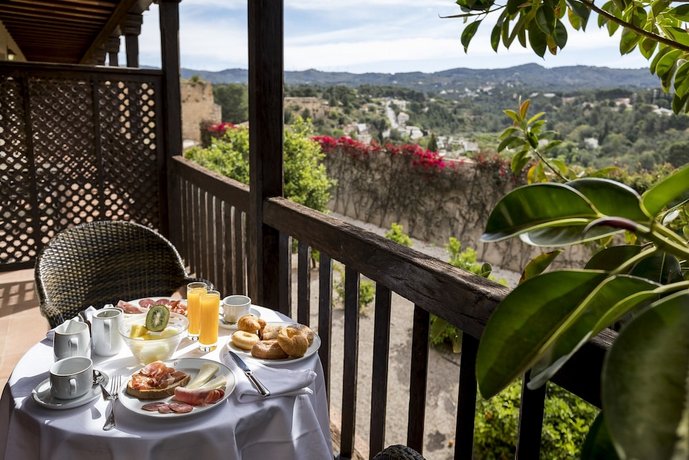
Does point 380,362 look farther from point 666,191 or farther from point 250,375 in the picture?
point 666,191

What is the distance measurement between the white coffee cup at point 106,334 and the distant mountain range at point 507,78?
1576cm

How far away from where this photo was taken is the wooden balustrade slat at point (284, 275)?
2426 millimetres

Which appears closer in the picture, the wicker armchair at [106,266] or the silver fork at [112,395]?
the silver fork at [112,395]

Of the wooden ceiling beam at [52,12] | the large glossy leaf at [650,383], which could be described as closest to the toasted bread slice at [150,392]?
the large glossy leaf at [650,383]

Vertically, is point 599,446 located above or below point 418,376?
above

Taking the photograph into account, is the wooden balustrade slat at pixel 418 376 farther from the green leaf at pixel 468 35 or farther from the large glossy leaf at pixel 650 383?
the large glossy leaf at pixel 650 383

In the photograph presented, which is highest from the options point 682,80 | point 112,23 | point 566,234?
point 112,23

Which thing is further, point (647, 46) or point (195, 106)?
point (195, 106)

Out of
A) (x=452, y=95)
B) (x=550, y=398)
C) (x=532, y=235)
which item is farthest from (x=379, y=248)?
(x=452, y=95)

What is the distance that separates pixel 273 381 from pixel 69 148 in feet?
12.2

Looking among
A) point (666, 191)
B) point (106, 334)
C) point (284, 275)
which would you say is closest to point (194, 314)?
point (106, 334)

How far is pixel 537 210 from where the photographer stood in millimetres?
634

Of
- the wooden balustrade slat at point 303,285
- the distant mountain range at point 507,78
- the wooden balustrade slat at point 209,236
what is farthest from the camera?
the distant mountain range at point 507,78

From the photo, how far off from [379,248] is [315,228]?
0.44m
